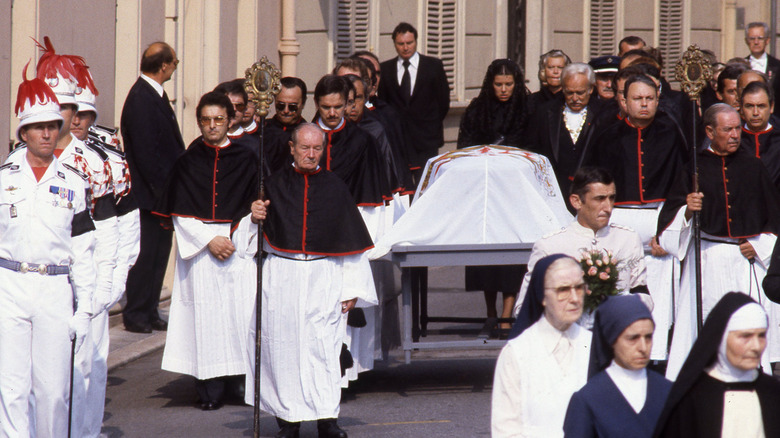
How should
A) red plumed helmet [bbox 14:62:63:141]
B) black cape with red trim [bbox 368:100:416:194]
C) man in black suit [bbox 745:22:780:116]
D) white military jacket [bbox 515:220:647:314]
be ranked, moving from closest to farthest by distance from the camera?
red plumed helmet [bbox 14:62:63:141] → white military jacket [bbox 515:220:647:314] → black cape with red trim [bbox 368:100:416:194] → man in black suit [bbox 745:22:780:116]

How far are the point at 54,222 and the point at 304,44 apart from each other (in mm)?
11193

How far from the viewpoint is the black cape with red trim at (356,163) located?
974cm

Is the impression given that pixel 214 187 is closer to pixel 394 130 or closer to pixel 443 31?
pixel 394 130

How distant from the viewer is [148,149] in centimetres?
1154

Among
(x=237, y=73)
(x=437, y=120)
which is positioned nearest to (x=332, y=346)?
(x=437, y=120)

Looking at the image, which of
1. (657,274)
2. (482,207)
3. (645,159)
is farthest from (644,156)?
(482,207)

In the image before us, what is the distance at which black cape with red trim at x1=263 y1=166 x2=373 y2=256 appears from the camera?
8555mm

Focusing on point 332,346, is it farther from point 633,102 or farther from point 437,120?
point 437,120

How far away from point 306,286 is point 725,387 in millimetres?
4048

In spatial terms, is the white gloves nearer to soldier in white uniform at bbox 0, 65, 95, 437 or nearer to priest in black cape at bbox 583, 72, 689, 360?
soldier in white uniform at bbox 0, 65, 95, 437

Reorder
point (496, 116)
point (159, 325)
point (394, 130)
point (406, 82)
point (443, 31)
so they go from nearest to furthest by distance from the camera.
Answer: point (394, 130), point (496, 116), point (159, 325), point (406, 82), point (443, 31)

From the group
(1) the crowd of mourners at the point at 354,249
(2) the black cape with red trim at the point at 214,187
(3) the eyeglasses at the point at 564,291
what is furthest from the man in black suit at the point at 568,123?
(3) the eyeglasses at the point at 564,291

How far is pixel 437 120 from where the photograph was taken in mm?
14289

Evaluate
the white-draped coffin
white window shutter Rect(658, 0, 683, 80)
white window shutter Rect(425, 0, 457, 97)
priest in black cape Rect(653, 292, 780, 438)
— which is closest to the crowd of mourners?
priest in black cape Rect(653, 292, 780, 438)
